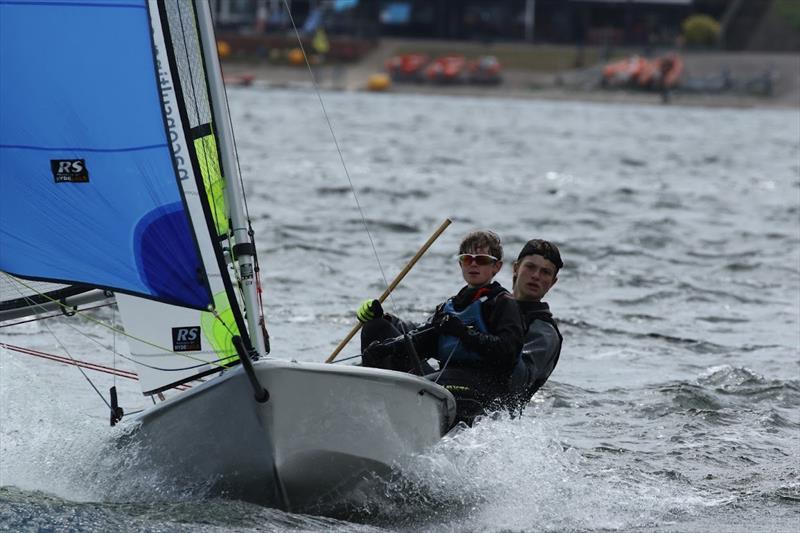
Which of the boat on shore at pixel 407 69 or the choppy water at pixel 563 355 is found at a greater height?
the choppy water at pixel 563 355

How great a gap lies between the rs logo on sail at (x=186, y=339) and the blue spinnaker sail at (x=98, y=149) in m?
0.14

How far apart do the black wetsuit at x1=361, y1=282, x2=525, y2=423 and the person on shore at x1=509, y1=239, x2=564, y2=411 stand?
13cm

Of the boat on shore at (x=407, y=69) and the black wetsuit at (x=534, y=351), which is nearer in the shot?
the black wetsuit at (x=534, y=351)

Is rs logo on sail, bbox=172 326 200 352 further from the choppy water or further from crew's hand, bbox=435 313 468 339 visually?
crew's hand, bbox=435 313 468 339

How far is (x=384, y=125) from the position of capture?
35844 millimetres

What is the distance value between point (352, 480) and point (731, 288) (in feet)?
25.0

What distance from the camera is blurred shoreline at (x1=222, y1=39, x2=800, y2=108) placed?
2163 inches

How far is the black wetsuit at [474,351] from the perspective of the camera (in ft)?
18.9

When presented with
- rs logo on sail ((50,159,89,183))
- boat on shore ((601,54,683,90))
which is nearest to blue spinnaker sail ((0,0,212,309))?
rs logo on sail ((50,159,89,183))

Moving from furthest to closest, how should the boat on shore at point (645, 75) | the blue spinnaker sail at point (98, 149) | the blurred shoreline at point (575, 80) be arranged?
the boat on shore at point (645, 75) → the blurred shoreline at point (575, 80) → the blue spinnaker sail at point (98, 149)

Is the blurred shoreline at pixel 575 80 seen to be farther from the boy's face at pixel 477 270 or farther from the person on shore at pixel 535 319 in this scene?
the boy's face at pixel 477 270

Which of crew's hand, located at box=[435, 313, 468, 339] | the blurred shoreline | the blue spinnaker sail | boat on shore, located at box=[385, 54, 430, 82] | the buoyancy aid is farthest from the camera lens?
boat on shore, located at box=[385, 54, 430, 82]

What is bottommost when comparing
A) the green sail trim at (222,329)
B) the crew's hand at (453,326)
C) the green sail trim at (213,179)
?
the crew's hand at (453,326)

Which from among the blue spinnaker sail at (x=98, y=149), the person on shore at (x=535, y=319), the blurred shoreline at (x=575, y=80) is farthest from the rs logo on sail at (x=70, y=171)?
the blurred shoreline at (x=575, y=80)
